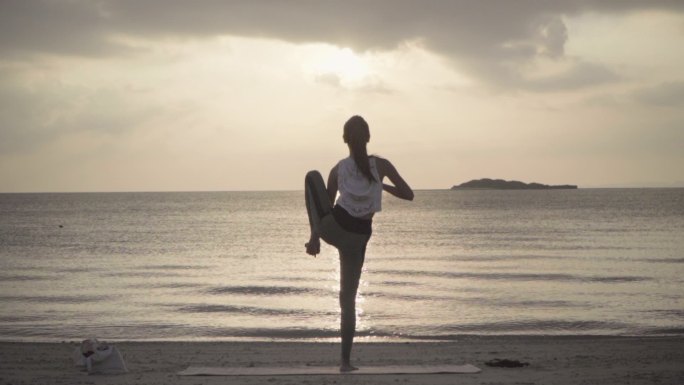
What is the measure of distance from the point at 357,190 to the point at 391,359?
12.1 feet

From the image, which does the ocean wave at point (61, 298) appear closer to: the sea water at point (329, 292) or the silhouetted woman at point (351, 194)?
the sea water at point (329, 292)

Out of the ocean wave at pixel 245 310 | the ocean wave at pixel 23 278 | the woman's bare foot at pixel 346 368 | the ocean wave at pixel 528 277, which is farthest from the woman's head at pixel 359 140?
the ocean wave at pixel 23 278

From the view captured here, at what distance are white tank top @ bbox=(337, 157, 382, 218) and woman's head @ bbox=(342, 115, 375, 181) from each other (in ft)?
0.17

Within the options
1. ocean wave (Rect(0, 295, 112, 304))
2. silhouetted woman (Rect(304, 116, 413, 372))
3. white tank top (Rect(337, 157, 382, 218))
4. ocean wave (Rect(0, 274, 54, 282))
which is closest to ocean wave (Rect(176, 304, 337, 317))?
ocean wave (Rect(0, 295, 112, 304))

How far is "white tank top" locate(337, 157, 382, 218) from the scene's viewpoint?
7488mm

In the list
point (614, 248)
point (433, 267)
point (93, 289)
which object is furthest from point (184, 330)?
point (614, 248)

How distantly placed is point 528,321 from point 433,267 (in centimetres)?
1601

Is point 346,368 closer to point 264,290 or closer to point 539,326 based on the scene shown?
point 539,326

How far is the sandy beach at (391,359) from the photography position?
8148 millimetres

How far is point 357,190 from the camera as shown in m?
7.49

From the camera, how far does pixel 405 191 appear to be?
25.0 ft

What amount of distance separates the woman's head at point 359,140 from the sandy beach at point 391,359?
2175 mm

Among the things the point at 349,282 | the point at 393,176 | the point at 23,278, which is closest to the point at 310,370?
the point at 349,282

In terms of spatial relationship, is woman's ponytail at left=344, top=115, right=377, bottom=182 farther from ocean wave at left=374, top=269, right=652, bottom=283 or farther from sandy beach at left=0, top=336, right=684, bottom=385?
ocean wave at left=374, top=269, right=652, bottom=283
